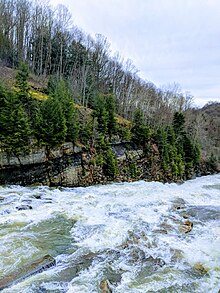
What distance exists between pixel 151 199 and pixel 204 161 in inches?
918

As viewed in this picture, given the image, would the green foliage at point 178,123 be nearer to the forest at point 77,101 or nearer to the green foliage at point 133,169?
the forest at point 77,101

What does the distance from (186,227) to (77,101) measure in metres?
21.6

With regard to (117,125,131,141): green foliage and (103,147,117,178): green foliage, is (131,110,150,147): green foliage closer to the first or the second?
(117,125,131,141): green foliage

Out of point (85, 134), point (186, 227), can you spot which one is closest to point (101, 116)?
point (85, 134)

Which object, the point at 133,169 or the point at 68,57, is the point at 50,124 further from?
the point at 68,57

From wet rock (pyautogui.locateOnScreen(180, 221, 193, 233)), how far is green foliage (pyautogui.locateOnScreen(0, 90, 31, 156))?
10.7m

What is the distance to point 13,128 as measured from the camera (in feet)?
52.5

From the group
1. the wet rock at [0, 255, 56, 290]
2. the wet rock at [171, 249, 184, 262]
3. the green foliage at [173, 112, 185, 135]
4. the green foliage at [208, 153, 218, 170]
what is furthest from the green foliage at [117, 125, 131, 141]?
the wet rock at [0, 255, 56, 290]

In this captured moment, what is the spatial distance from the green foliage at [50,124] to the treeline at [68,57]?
11137 millimetres

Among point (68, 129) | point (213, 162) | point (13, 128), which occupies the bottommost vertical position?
point (213, 162)

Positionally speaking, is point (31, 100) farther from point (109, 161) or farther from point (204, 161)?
point (204, 161)

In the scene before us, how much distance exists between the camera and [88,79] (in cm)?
3381

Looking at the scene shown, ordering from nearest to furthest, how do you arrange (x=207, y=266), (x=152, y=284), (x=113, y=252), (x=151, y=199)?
(x=152, y=284)
(x=207, y=266)
(x=113, y=252)
(x=151, y=199)

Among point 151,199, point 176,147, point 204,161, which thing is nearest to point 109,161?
point 151,199
